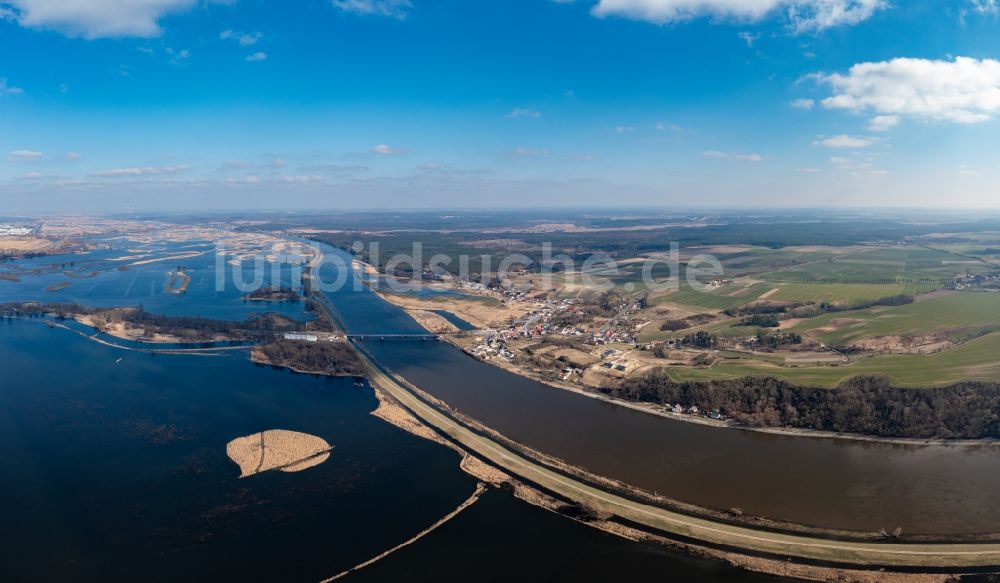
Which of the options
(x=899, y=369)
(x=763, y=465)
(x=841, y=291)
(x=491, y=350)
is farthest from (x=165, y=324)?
(x=841, y=291)

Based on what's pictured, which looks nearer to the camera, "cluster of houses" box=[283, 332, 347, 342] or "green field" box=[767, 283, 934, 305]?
"cluster of houses" box=[283, 332, 347, 342]

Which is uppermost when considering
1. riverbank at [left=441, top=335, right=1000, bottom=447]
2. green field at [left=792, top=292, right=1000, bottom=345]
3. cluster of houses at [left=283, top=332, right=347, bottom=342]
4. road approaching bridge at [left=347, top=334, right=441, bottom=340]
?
green field at [left=792, top=292, right=1000, bottom=345]

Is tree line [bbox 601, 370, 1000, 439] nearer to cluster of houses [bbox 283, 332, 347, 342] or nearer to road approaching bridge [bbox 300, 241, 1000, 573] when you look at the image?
road approaching bridge [bbox 300, 241, 1000, 573]

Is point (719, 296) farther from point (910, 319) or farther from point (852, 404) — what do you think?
point (852, 404)

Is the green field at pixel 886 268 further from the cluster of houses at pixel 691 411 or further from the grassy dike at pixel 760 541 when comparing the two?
the grassy dike at pixel 760 541

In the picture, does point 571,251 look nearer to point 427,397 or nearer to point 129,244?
point 427,397

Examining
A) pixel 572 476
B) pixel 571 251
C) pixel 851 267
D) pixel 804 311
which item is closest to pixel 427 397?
pixel 572 476

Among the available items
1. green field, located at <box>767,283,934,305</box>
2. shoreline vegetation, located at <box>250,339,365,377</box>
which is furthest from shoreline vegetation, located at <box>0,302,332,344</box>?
green field, located at <box>767,283,934,305</box>

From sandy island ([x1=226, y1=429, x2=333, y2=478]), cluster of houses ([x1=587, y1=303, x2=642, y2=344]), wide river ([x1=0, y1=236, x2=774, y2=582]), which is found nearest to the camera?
wide river ([x1=0, y1=236, x2=774, y2=582])
